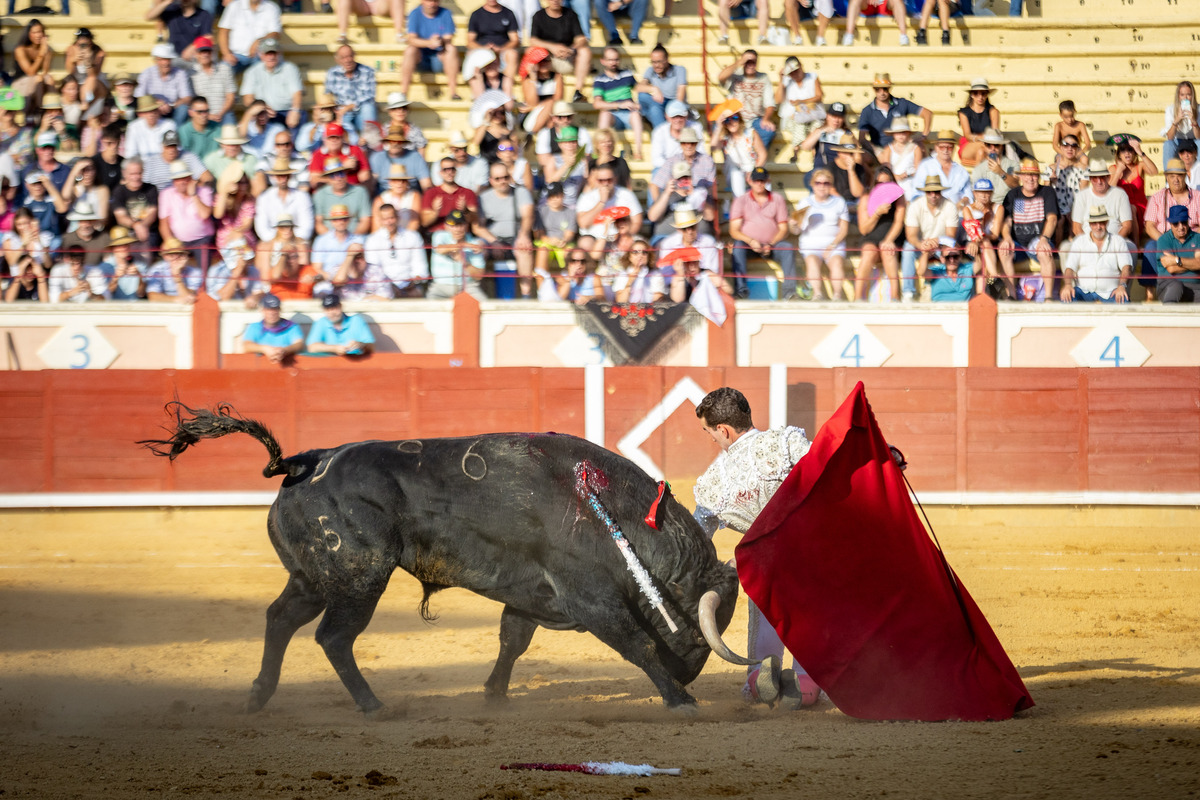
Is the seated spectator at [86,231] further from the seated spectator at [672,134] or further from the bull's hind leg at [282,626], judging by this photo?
the bull's hind leg at [282,626]

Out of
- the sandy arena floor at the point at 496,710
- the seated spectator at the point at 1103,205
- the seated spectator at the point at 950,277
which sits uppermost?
the seated spectator at the point at 1103,205

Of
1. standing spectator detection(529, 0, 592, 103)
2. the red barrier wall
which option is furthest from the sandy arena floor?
standing spectator detection(529, 0, 592, 103)

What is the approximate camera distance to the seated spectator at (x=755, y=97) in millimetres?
11367

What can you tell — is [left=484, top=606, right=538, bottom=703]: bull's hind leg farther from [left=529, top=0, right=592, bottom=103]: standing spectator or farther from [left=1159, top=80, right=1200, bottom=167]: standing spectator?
[left=1159, top=80, right=1200, bottom=167]: standing spectator

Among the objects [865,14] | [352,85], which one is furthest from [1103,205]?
[352,85]

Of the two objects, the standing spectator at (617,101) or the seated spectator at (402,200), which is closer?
the seated spectator at (402,200)

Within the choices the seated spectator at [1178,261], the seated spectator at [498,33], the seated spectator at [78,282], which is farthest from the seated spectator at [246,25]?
the seated spectator at [1178,261]

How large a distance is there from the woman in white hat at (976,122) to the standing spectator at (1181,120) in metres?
1.57

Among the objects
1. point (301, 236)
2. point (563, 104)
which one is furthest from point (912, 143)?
point (301, 236)

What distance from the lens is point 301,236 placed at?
1015cm

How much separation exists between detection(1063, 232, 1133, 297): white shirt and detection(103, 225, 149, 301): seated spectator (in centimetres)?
787

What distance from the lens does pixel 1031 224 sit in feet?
33.7

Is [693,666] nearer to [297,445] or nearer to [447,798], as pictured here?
[447,798]

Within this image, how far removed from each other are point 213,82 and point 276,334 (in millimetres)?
2630
